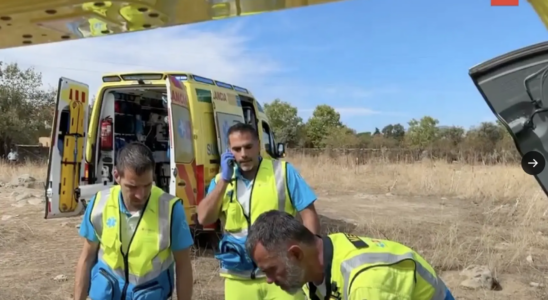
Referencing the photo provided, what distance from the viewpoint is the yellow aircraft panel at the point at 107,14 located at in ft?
4.53

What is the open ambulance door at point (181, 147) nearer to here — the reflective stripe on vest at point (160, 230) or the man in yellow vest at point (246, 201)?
the man in yellow vest at point (246, 201)

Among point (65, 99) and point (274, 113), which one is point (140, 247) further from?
point (274, 113)

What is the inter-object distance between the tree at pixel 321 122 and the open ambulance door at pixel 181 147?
48635mm

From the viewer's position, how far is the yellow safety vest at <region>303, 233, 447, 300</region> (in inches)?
67.1

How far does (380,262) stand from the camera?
1.74 m

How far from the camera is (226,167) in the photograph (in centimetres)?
346

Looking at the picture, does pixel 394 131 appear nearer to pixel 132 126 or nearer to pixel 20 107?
pixel 20 107

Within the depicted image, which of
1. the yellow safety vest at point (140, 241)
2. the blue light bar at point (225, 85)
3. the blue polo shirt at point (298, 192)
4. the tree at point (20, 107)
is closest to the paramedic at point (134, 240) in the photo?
the yellow safety vest at point (140, 241)

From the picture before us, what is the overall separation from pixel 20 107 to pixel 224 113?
1048 inches

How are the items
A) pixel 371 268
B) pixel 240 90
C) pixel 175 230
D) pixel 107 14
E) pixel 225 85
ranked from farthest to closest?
1. pixel 240 90
2. pixel 225 85
3. pixel 175 230
4. pixel 371 268
5. pixel 107 14

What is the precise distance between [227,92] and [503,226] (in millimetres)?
6173

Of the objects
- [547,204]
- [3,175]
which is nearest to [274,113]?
[3,175]

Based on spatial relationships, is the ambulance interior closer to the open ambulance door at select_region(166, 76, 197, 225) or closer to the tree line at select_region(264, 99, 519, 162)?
the open ambulance door at select_region(166, 76, 197, 225)

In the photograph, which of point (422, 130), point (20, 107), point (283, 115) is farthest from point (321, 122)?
point (20, 107)
